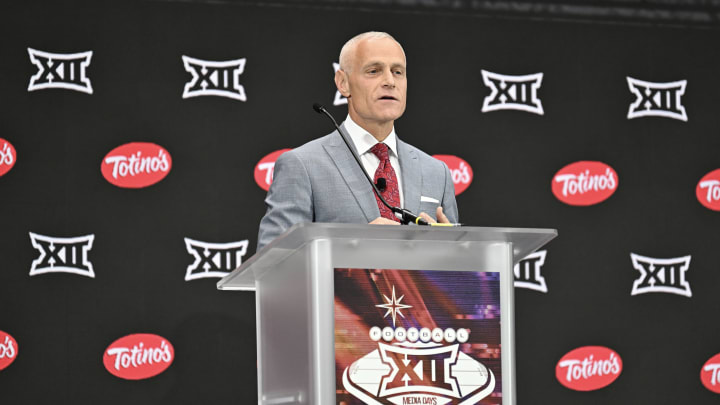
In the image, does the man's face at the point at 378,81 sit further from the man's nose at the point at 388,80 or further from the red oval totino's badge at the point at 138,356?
the red oval totino's badge at the point at 138,356

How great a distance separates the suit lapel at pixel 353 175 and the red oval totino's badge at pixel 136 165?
2.02 m

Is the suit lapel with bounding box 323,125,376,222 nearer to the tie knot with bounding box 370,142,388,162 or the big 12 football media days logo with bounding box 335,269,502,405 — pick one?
the tie knot with bounding box 370,142,388,162

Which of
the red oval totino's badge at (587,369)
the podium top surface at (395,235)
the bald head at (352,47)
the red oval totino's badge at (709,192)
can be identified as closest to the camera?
the podium top surface at (395,235)

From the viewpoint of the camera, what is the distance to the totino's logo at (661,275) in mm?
4754

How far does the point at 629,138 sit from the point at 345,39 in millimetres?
1615

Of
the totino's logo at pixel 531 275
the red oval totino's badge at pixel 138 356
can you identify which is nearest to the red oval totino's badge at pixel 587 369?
the totino's logo at pixel 531 275

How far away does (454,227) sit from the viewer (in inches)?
69.8

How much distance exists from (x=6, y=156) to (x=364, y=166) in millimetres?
2414

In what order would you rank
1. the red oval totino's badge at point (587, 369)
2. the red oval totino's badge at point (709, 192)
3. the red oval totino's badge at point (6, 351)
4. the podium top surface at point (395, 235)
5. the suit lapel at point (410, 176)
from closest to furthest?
1. the podium top surface at point (395, 235)
2. the suit lapel at point (410, 176)
3. the red oval totino's badge at point (6, 351)
4. the red oval totino's badge at point (587, 369)
5. the red oval totino's badge at point (709, 192)

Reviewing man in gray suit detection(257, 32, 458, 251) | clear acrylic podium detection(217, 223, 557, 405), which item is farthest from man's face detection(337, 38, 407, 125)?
clear acrylic podium detection(217, 223, 557, 405)

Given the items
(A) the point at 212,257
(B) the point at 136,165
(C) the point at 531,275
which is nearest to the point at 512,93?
(C) the point at 531,275

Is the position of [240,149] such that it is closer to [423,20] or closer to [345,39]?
[345,39]

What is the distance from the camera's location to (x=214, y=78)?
445 centimetres

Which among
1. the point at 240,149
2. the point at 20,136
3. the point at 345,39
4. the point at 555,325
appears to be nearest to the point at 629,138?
the point at 555,325
